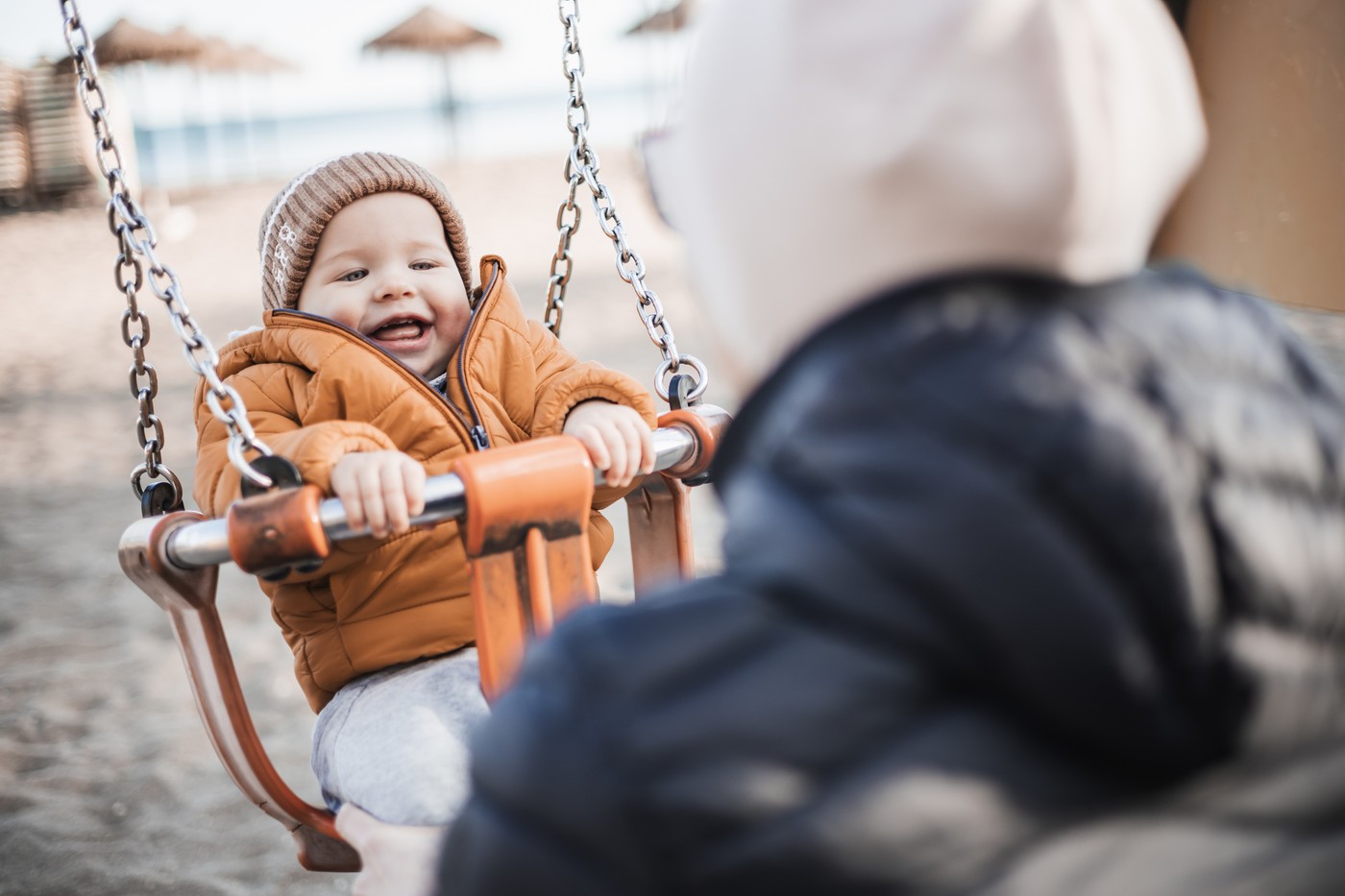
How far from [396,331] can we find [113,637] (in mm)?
1949

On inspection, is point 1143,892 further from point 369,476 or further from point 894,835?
point 369,476

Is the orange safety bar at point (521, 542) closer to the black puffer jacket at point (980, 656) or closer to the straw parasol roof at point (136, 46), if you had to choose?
the black puffer jacket at point (980, 656)

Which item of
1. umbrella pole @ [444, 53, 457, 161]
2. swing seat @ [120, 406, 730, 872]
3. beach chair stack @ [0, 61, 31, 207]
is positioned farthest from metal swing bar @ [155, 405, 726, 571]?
umbrella pole @ [444, 53, 457, 161]

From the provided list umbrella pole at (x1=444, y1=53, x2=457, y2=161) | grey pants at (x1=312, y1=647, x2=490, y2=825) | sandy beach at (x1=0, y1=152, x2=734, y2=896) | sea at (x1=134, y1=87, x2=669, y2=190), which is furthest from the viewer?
sea at (x1=134, y1=87, x2=669, y2=190)

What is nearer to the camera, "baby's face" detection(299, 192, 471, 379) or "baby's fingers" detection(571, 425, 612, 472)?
"baby's fingers" detection(571, 425, 612, 472)

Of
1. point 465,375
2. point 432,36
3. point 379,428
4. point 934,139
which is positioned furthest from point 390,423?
point 432,36

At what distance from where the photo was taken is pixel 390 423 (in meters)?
1.24

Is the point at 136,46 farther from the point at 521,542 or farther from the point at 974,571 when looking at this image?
the point at 974,571

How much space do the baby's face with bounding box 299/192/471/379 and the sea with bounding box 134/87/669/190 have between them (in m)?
17.4

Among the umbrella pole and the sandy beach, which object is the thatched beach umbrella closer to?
the umbrella pole

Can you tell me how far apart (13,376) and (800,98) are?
6164 millimetres

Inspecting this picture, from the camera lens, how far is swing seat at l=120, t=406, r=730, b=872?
890mm

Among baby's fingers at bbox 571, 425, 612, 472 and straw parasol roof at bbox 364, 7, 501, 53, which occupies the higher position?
straw parasol roof at bbox 364, 7, 501, 53

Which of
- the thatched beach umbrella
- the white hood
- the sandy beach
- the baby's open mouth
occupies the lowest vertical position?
the sandy beach
